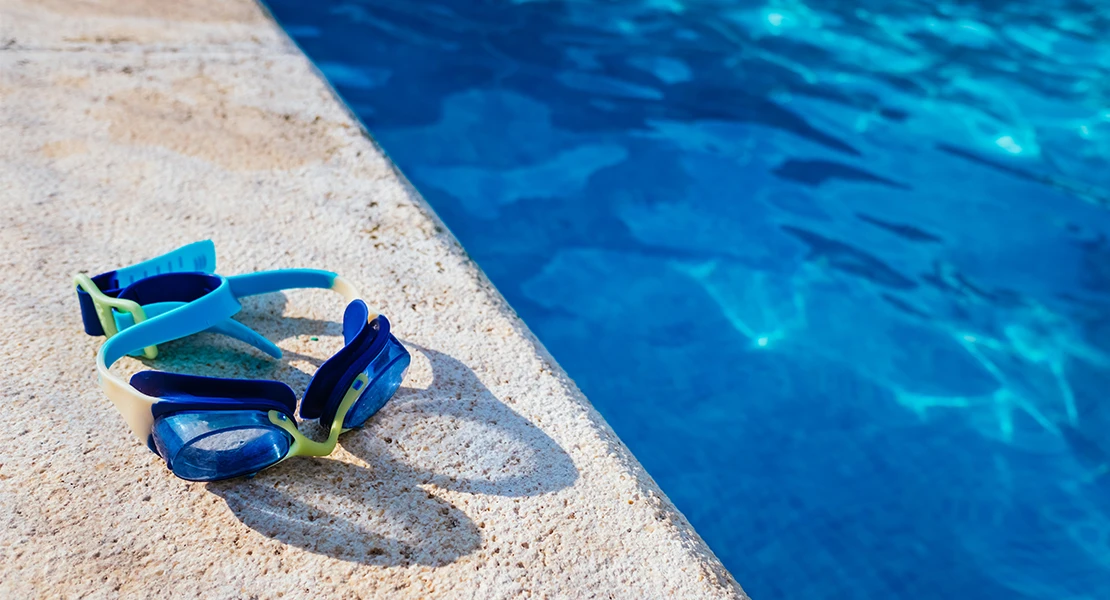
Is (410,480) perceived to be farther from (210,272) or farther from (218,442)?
(210,272)

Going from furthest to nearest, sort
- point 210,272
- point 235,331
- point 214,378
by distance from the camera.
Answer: point 210,272, point 235,331, point 214,378

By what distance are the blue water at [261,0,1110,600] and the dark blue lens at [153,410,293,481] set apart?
5.50 feet

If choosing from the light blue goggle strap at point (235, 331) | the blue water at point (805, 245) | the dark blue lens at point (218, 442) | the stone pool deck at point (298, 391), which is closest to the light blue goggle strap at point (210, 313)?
the light blue goggle strap at point (235, 331)

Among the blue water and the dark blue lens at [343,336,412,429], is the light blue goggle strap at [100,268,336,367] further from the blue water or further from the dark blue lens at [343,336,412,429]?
the blue water

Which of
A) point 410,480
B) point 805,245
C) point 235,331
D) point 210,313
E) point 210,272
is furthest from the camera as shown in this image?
point 805,245

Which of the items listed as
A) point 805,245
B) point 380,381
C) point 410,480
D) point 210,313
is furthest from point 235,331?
point 805,245

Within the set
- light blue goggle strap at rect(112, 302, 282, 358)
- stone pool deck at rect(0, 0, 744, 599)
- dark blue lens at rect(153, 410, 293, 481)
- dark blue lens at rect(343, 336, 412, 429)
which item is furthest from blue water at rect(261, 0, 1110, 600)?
dark blue lens at rect(153, 410, 293, 481)

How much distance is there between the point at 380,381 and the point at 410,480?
0.69ft

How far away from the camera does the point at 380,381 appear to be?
5.85 feet

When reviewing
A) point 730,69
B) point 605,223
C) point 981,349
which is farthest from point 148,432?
point 730,69

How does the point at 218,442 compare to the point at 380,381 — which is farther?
the point at 380,381

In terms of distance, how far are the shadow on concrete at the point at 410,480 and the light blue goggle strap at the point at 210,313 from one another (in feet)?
0.57

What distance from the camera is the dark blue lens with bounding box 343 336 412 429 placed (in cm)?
175

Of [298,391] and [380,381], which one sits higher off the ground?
[380,381]
